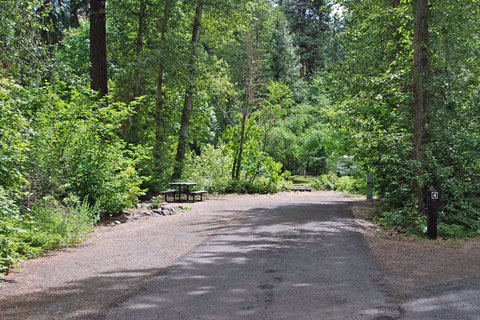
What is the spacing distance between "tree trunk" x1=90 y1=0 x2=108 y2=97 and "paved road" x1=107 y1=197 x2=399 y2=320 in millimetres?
7415

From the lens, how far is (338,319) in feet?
14.6

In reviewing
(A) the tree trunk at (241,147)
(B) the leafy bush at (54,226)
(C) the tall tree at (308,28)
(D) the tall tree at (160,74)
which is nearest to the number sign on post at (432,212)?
(B) the leafy bush at (54,226)

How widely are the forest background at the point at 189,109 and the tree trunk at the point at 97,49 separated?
1.8 inches

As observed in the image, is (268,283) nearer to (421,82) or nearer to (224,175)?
(421,82)

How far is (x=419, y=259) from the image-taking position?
7551 mm

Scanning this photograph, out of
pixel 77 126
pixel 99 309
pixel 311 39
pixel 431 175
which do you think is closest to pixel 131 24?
pixel 77 126

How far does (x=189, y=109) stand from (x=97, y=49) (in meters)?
8.36

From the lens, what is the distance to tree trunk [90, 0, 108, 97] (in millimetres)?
14188

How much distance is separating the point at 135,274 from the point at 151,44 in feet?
47.3

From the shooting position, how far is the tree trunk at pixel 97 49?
559 inches

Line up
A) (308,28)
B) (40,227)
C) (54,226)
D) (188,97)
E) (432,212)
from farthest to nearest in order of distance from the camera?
1. (308,28)
2. (188,97)
3. (432,212)
4. (54,226)
5. (40,227)

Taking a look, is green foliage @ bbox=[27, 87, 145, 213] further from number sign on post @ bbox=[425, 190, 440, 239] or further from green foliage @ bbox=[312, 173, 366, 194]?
green foliage @ bbox=[312, 173, 366, 194]

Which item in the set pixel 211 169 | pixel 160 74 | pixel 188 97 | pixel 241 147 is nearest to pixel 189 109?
pixel 188 97

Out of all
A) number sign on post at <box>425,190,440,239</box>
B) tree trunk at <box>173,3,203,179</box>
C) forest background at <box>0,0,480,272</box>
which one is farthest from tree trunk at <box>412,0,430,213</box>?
tree trunk at <box>173,3,203,179</box>
